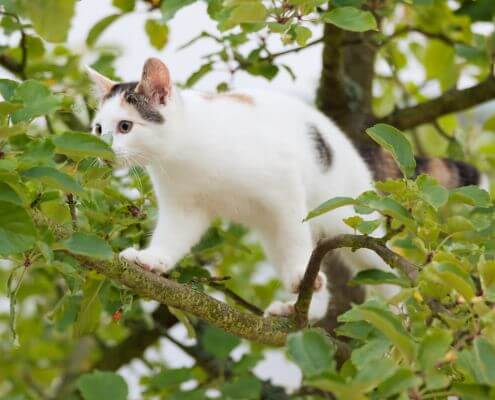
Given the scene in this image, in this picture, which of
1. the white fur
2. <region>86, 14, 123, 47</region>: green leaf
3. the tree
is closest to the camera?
the tree

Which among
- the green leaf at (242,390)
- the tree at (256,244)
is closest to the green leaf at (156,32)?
the tree at (256,244)

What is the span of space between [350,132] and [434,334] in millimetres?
1482

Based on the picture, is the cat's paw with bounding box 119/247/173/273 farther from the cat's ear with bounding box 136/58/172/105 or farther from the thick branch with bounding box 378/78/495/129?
the thick branch with bounding box 378/78/495/129

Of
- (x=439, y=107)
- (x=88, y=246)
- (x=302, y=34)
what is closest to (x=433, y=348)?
(x=88, y=246)

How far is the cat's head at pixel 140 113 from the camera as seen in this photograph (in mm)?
1736

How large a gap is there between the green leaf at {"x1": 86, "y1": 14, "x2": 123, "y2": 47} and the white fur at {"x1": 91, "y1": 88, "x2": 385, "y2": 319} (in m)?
→ 0.28

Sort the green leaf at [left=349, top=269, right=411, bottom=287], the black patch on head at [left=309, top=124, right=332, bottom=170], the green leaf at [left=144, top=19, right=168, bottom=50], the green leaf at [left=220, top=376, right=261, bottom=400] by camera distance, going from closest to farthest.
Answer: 1. the green leaf at [left=349, top=269, right=411, bottom=287]
2. the green leaf at [left=220, top=376, right=261, bottom=400]
3. the black patch on head at [left=309, top=124, right=332, bottom=170]
4. the green leaf at [left=144, top=19, right=168, bottom=50]

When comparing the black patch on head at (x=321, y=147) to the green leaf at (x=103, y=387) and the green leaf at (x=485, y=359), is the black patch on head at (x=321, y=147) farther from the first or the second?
the green leaf at (x=485, y=359)

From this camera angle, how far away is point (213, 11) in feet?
5.41

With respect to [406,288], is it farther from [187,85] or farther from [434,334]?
[187,85]

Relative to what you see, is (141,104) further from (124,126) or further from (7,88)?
(7,88)

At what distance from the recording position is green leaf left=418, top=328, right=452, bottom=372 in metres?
0.90

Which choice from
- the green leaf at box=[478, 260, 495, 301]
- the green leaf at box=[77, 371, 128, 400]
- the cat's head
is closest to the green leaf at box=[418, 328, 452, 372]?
the green leaf at box=[478, 260, 495, 301]

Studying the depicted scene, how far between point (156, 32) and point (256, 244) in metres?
0.87
